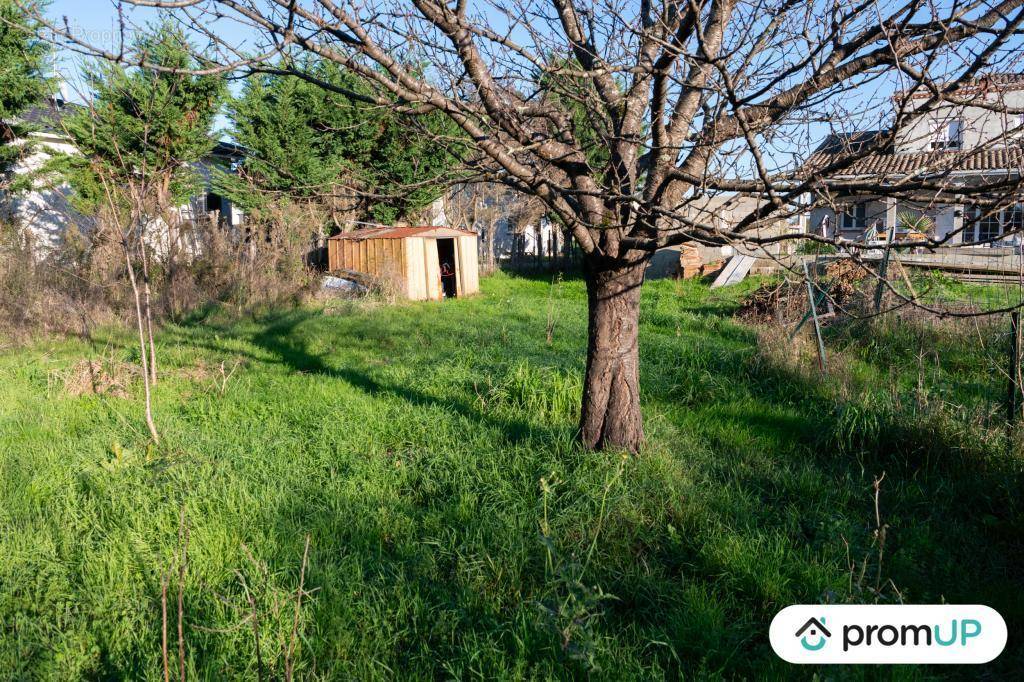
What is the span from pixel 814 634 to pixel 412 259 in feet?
42.0

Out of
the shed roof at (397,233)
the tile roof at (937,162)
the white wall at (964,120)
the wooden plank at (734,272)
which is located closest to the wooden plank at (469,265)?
the shed roof at (397,233)

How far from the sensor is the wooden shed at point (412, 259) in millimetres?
14570

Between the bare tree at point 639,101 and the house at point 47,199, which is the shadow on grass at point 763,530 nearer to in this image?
the bare tree at point 639,101

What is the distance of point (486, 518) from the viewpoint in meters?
3.81

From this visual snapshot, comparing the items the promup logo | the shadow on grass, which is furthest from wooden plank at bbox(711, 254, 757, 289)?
the promup logo

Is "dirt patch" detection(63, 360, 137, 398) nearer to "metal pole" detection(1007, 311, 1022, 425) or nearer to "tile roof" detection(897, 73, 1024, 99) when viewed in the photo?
"tile roof" detection(897, 73, 1024, 99)

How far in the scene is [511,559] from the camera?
134 inches

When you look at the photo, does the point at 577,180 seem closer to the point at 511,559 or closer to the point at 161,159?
the point at 511,559

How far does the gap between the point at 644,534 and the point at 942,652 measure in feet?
4.76

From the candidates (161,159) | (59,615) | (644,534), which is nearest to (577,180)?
(644,534)

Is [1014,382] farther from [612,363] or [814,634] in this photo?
[814,634]

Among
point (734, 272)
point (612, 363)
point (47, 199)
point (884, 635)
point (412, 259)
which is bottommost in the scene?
point (884, 635)

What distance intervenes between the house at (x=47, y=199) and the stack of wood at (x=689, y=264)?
1134 centimetres

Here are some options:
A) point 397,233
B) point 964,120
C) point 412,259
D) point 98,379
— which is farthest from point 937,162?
point 397,233
